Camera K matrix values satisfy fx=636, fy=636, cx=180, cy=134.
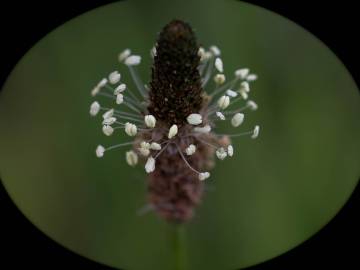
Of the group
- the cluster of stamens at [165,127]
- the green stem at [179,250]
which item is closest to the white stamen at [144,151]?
the cluster of stamens at [165,127]

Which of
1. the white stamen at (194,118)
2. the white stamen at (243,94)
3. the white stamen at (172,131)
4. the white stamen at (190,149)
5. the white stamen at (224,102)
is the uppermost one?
the white stamen at (243,94)

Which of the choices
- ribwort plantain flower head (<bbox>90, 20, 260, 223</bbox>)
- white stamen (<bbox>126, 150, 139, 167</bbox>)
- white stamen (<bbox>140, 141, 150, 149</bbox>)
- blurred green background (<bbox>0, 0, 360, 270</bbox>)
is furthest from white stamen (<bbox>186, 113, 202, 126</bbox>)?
blurred green background (<bbox>0, 0, 360, 270</bbox>)

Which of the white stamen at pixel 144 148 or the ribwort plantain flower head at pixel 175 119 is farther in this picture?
the white stamen at pixel 144 148

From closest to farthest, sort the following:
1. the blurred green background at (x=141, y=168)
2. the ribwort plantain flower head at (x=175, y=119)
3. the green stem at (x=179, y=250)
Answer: the ribwort plantain flower head at (x=175, y=119) → the green stem at (x=179, y=250) → the blurred green background at (x=141, y=168)

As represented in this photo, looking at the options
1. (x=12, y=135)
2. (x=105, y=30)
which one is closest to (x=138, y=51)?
(x=105, y=30)

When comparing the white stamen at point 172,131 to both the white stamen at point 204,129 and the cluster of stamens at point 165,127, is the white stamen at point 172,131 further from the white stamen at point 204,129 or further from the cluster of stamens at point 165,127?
the white stamen at point 204,129

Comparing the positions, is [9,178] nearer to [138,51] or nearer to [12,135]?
[12,135]

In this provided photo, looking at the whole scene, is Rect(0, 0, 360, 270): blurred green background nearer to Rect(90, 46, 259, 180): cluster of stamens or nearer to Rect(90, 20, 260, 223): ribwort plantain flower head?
Rect(90, 20, 260, 223): ribwort plantain flower head
